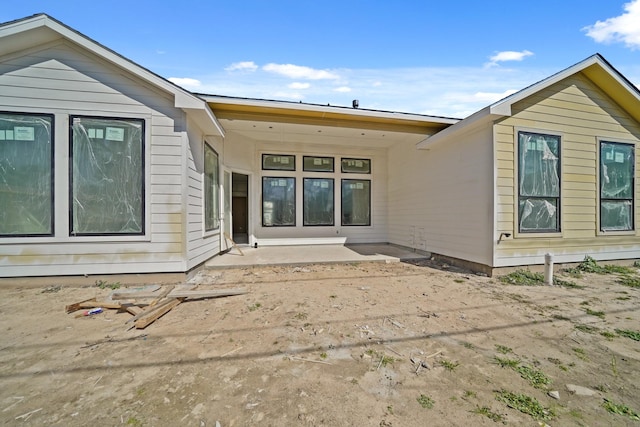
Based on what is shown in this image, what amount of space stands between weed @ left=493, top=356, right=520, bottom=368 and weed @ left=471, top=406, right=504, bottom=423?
65 centimetres

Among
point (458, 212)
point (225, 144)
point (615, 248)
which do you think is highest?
point (225, 144)

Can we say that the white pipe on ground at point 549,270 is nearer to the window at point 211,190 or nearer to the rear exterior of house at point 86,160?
the rear exterior of house at point 86,160

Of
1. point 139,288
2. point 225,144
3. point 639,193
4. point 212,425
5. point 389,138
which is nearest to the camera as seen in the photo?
point 212,425

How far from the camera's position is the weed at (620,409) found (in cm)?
162

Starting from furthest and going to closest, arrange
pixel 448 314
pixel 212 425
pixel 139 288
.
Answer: pixel 139 288 → pixel 448 314 → pixel 212 425

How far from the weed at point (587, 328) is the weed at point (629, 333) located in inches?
7.6

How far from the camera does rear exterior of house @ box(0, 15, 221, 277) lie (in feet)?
12.9

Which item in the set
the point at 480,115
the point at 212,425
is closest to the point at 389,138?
the point at 480,115

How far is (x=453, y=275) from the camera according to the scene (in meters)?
5.04

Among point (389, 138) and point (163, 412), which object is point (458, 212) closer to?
point (389, 138)

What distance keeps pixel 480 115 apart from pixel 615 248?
4729mm

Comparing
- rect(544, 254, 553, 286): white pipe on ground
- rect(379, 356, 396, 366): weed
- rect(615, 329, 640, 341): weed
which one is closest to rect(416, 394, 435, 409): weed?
rect(379, 356, 396, 366): weed

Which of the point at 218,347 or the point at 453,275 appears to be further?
the point at 453,275

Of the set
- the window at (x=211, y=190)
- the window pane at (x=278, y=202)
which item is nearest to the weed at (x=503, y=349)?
the window at (x=211, y=190)
